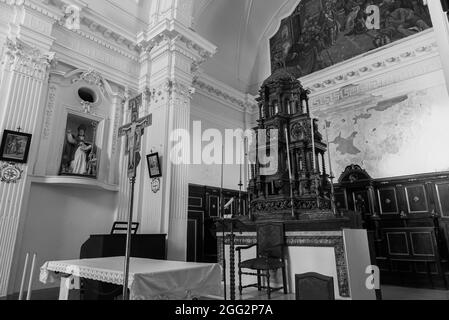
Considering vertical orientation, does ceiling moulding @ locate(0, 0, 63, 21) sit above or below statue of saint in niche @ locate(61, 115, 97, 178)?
above

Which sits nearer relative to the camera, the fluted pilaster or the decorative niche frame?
the fluted pilaster

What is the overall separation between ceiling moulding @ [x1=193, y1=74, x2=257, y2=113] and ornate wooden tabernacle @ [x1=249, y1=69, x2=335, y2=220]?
3753 mm

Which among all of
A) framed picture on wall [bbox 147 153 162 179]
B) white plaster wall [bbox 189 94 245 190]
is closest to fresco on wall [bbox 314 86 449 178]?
white plaster wall [bbox 189 94 245 190]

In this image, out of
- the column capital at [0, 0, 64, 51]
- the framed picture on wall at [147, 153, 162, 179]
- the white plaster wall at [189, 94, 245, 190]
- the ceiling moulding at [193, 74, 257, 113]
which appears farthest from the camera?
the ceiling moulding at [193, 74, 257, 113]

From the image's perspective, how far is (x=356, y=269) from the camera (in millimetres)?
4371

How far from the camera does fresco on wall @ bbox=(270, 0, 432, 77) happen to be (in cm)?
852

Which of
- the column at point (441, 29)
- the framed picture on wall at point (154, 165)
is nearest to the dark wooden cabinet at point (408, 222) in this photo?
the framed picture on wall at point (154, 165)

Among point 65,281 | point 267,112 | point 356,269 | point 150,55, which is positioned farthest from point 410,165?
point 65,281

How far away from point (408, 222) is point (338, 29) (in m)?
6.25

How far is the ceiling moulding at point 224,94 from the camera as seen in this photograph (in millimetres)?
10163

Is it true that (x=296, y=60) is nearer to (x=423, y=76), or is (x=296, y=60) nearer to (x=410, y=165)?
(x=423, y=76)

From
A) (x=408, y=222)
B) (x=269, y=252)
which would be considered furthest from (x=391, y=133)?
(x=269, y=252)

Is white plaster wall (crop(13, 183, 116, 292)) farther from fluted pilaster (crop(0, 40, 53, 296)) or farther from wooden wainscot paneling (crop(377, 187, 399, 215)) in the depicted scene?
wooden wainscot paneling (crop(377, 187, 399, 215))

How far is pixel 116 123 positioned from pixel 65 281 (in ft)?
16.6
